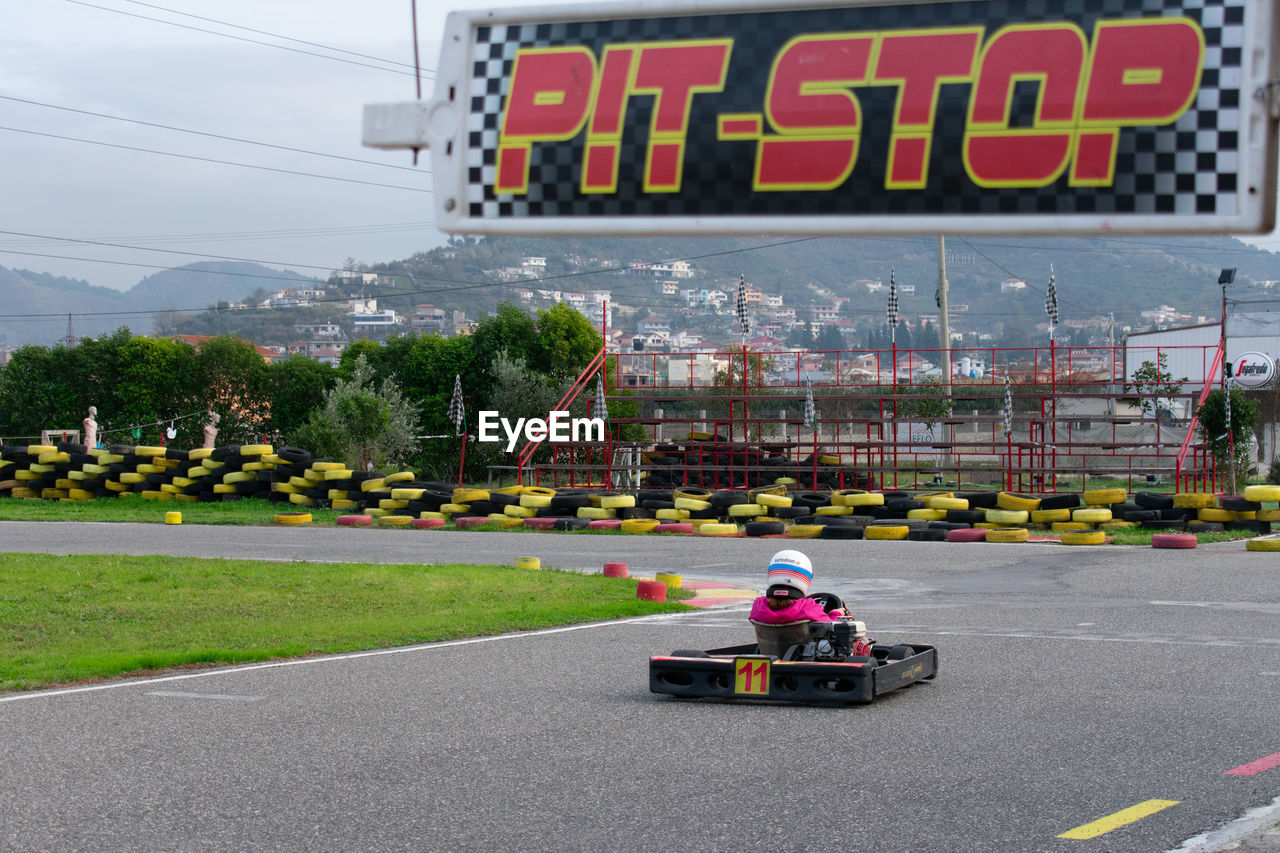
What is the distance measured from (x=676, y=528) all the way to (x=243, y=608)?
11.1m

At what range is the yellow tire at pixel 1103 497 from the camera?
21.8 meters

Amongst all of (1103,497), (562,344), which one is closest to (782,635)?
(1103,497)

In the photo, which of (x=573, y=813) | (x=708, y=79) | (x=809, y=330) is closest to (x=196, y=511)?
(x=573, y=813)

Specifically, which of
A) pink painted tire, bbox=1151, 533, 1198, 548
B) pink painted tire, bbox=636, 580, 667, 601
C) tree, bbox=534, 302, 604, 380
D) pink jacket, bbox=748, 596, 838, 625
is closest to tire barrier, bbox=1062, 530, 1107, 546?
pink painted tire, bbox=1151, 533, 1198, 548

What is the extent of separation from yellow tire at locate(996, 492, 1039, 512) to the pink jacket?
14203 mm

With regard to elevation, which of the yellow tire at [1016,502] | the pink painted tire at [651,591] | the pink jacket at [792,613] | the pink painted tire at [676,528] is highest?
the yellow tire at [1016,502]

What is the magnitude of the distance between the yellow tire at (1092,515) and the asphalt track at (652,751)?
905 centimetres

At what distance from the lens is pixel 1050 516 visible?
21891mm

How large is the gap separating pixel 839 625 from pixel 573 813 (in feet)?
10.4

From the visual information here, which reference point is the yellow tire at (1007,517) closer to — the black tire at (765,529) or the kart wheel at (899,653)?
the black tire at (765,529)

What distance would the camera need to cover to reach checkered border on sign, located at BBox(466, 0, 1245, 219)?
3344mm

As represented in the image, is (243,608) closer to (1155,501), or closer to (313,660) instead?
(313,660)

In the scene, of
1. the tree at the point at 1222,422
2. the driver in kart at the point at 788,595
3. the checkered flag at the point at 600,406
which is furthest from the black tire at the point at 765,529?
the driver in kart at the point at 788,595

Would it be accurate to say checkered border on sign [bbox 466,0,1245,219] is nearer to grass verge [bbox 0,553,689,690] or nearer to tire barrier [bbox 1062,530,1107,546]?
grass verge [bbox 0,553,689,690]
